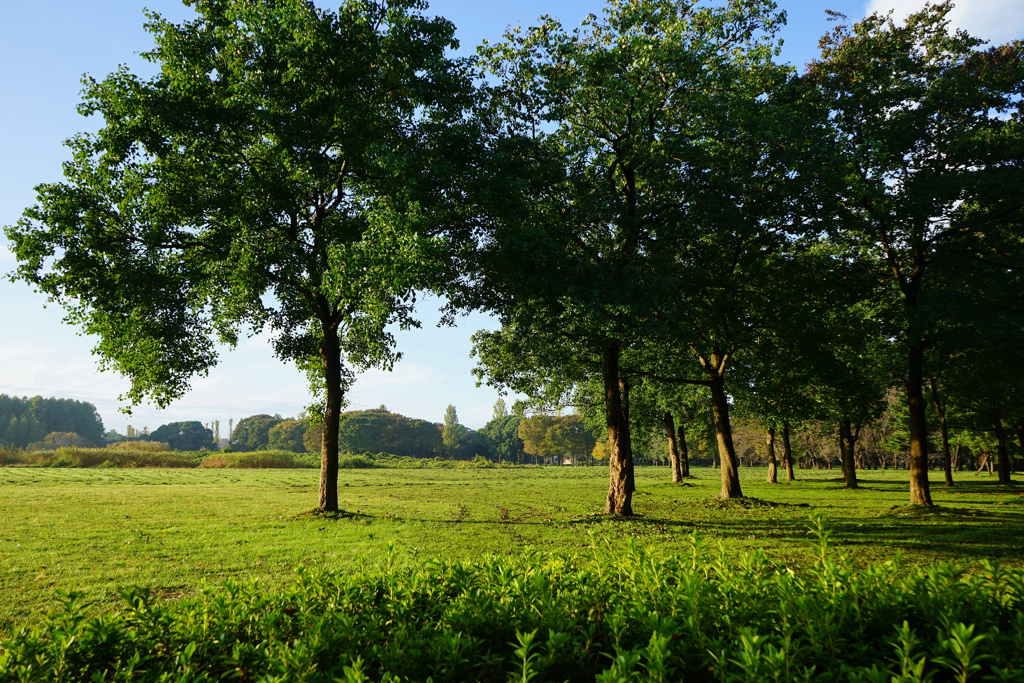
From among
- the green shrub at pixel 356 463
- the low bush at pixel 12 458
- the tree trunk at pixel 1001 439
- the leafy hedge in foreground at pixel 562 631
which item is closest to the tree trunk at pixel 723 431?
the leafy hedge in foreground at pixel 562 631

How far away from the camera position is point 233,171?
17.0 m

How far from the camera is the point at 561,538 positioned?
1380cm

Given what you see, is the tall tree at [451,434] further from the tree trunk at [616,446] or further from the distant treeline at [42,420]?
the tree trunk at [616,446]

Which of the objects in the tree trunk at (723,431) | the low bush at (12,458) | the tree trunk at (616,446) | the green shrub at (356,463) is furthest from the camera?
the green shrub at (356,463)

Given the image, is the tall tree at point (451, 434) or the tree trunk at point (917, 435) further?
the tall tree at point (451, 434)

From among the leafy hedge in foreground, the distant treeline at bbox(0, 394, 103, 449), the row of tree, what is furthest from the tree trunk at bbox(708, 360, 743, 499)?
the distant treeline at bbox(0, 394, 103, 449)

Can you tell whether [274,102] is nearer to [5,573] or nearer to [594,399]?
[5,573]

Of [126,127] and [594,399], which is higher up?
[126,127]

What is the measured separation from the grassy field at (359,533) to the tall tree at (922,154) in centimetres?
592

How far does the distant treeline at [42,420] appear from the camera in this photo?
13238 centimetres

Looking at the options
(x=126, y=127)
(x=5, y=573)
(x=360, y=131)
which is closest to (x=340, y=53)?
(x=360, y=131)

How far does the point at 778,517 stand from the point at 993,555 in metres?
7.12

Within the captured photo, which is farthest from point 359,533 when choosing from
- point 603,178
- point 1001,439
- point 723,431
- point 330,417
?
point 1001,439

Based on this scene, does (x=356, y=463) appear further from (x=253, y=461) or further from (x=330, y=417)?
(x=330, y=417)
